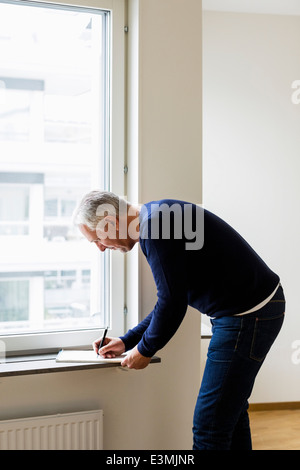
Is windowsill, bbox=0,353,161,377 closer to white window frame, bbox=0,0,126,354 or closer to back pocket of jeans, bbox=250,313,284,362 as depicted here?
white window frame, bbox=0,0,126,354

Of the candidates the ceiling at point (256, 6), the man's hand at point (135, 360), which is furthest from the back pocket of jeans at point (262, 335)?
the ceiling at point (256, 6)

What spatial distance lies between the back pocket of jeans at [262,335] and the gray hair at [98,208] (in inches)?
23.2

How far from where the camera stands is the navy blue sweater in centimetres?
161

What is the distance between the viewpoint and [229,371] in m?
1.67

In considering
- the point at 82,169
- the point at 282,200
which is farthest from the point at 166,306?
the point at 282,200

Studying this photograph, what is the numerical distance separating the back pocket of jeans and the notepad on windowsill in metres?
0.50

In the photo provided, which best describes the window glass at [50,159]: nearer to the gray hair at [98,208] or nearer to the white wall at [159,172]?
the white wall at [159,172]

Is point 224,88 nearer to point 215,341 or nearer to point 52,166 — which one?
point 52,166

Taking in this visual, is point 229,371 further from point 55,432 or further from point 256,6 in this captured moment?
point 256,6

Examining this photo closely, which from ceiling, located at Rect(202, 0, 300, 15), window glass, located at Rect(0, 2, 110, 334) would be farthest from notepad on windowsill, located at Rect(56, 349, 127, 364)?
ceiling, located at Rect(202, 0, 300, 15)

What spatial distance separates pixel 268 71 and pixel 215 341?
2.38 meters

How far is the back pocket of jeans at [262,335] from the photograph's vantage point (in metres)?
1.69

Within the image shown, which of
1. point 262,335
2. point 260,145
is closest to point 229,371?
point 262,335

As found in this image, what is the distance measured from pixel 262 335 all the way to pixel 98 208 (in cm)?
69
